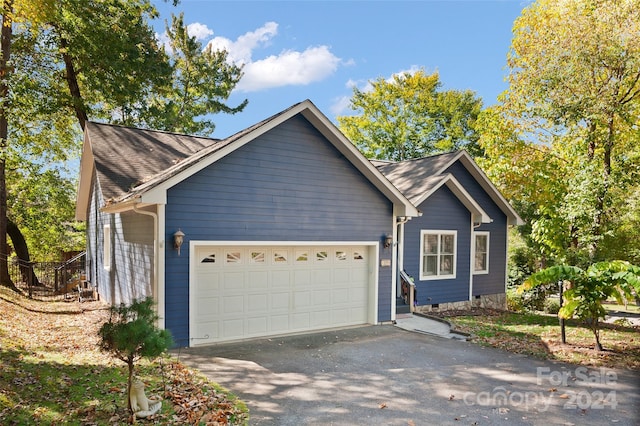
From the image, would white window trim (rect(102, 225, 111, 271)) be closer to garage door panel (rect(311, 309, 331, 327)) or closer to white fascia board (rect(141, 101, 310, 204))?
white fascia board (rect(141, 101, 310, 204))

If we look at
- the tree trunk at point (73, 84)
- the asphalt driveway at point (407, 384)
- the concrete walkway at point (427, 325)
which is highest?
the tree trunk at point (73, 84)

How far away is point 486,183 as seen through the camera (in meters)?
15.7

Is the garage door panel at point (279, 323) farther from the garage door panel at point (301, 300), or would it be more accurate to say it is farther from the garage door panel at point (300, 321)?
the garage door panel at point (301, 300)

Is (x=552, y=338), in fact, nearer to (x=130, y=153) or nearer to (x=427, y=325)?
(x=427, y=325)

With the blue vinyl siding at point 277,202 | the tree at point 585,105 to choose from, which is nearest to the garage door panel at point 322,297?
the blue vinyl siding at point 277,202

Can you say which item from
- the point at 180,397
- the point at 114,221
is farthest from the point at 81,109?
the point at 180,397

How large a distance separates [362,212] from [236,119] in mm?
19736

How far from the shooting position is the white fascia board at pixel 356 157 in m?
10.2

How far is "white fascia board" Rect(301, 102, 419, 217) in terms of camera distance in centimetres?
1017

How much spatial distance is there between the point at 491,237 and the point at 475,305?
2.69 m

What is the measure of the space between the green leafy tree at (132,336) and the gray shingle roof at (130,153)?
577 centimetres

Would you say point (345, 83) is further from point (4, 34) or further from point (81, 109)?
point (4, 34)

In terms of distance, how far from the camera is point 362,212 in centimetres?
1127

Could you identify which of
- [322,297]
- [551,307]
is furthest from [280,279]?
[551,307]
